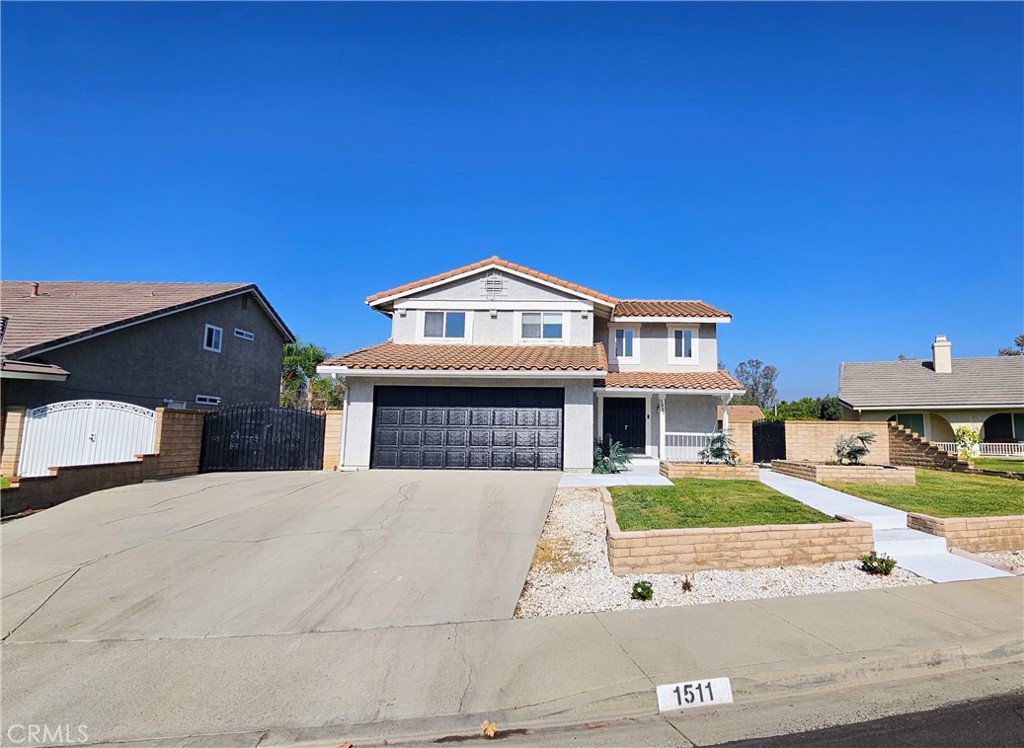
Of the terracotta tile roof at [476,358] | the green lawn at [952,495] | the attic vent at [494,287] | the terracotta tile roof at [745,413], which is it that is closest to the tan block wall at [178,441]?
the terracotta tile roof at [476,358]

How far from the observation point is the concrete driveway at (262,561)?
553 cm

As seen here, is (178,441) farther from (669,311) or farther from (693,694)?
(669,311)

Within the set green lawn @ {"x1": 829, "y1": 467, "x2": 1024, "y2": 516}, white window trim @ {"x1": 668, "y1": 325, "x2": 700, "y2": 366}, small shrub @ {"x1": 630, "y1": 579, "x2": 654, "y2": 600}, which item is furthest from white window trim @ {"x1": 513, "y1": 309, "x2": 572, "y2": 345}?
small shrub @ {"x1": 630, "y1": 579, "x2": 654, "y2": 600}

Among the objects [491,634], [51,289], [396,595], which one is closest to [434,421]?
[396,595]

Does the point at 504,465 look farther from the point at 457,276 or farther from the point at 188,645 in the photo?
the point at 188,645

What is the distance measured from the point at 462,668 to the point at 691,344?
17.1 metres

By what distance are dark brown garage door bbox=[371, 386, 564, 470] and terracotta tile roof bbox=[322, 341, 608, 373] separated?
32.4 inches

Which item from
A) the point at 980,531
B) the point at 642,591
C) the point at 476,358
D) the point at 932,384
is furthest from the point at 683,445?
the point at 932,384

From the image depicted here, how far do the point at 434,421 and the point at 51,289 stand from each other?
17.0m

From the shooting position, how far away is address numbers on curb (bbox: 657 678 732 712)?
13.4 ft

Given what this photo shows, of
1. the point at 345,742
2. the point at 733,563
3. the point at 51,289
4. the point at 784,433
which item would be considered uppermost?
the point at 51,289

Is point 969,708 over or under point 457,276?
under

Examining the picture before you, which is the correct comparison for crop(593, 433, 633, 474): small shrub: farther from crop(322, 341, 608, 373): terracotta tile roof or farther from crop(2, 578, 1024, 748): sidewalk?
crop(2, 578, 1024, 748): sidewalk

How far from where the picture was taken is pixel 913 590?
6469mm
